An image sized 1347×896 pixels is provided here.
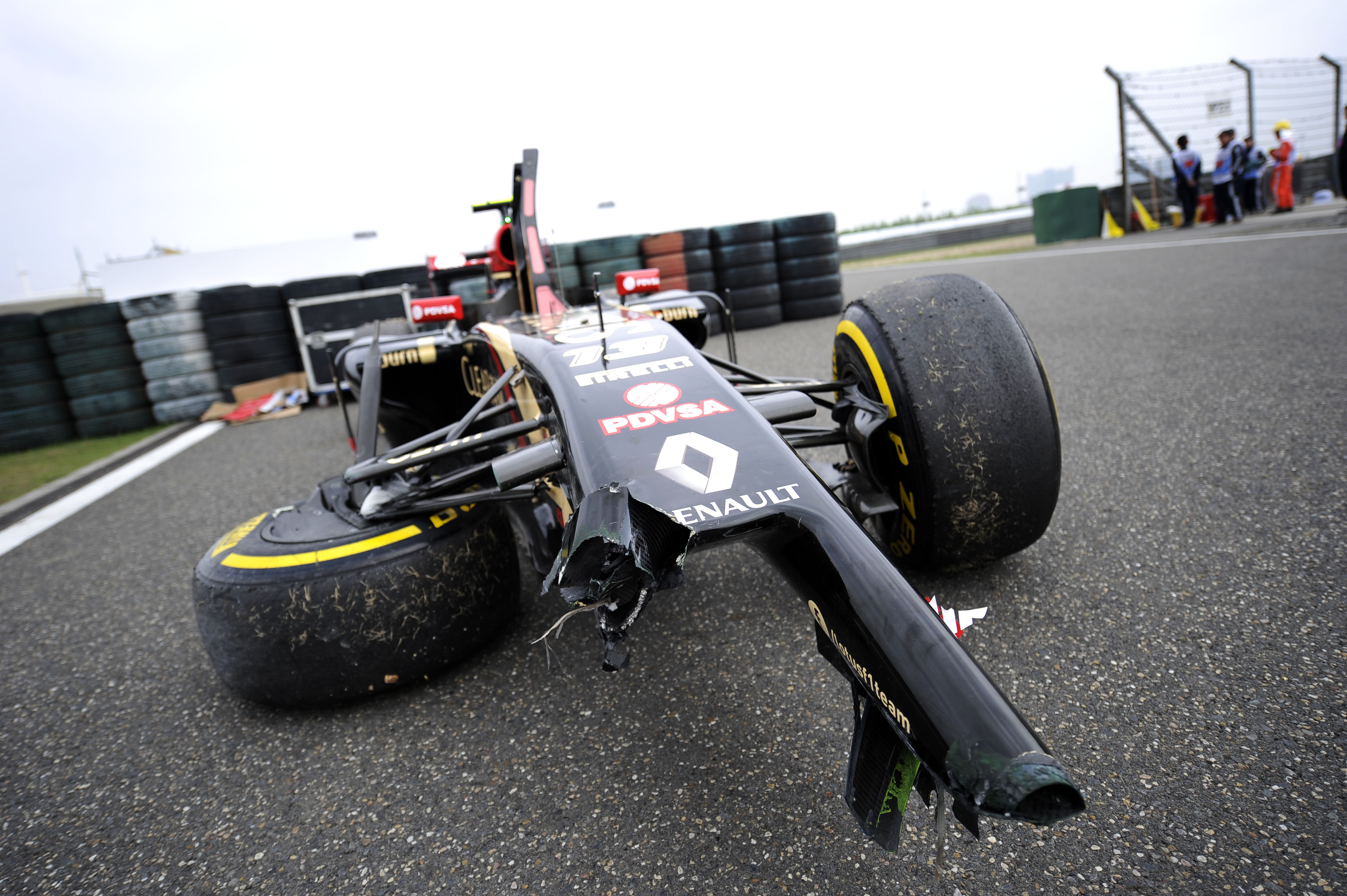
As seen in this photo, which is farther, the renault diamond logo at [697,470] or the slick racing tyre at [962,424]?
the slick racing tyre at [962,424]

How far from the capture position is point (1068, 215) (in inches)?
603

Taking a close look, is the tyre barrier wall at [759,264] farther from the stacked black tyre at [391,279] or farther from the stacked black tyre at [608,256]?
the stacked black tyre at [391,279]

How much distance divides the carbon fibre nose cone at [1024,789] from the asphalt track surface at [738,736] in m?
0.43

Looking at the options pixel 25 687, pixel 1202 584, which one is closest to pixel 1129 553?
pixel 1202 584

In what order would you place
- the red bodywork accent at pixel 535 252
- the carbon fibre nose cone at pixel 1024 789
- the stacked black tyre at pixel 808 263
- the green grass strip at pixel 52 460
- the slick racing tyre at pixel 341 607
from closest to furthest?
the carbon fibre nose cone at pixel 1024 789 → the slick racing tyre at pixel 341 607 → the red bodywork accent at pixel 535 252 → the green grass strip at pixel 52 460 → the stacked black tyre at pixel 808 263

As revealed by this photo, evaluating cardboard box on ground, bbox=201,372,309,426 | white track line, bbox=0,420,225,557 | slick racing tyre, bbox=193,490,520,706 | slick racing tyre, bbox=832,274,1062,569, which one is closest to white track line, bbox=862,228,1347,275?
slick racing tyre, bbox=832,274,1062,569

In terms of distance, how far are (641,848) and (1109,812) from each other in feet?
3.11

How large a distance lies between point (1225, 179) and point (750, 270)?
9437 mm

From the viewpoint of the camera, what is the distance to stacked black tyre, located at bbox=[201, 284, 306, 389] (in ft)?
27.3

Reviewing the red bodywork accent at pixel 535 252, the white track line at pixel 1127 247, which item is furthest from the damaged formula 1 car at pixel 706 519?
the white track line at pixel 1127 247

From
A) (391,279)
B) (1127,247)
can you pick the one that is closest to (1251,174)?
(1127,247)

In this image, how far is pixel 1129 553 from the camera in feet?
7.95

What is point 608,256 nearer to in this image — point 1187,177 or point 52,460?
point 52,460

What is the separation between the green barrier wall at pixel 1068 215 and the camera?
1491 cm
